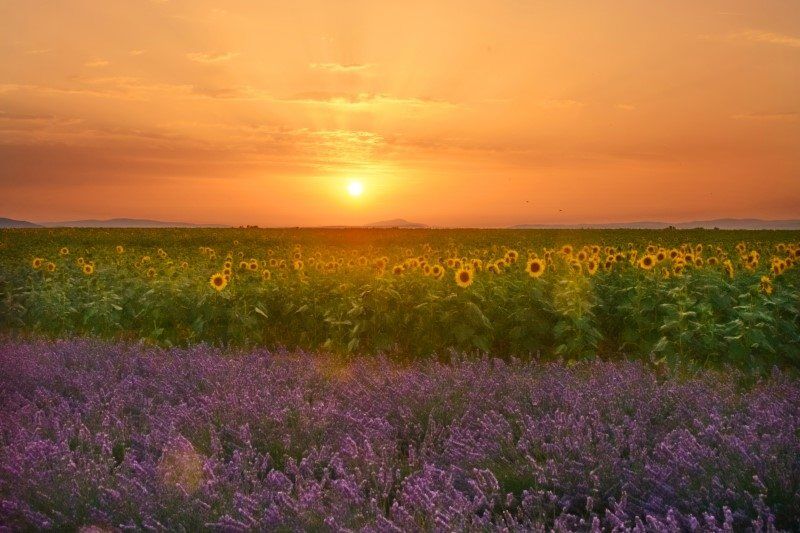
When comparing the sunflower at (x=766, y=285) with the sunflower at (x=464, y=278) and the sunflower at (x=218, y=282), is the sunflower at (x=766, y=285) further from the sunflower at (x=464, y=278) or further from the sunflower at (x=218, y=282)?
the sunflower at (x=218, y=282)

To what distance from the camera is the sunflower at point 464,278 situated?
7332 millimetres

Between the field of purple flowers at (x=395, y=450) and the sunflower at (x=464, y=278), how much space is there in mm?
2219

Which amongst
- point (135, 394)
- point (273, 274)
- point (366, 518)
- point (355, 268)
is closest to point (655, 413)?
point (366, 518)

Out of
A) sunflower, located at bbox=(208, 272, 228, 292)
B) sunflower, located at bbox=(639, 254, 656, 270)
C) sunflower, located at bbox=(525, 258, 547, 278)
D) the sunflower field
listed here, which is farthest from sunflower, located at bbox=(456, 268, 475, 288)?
sunflower, located at bbox=(208, 272, 228, 292)

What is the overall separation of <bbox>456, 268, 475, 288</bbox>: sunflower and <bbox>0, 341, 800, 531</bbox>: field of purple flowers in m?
2.22

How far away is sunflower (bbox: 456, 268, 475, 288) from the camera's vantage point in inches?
289

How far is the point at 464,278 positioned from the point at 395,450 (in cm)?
407

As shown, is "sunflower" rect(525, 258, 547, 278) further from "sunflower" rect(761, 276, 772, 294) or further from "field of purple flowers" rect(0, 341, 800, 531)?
"field of purple flowers" rect(0, 341, 800, 531)

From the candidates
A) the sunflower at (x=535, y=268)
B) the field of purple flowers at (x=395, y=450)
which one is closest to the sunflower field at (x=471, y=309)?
the sunflower at (x=535, y=268)

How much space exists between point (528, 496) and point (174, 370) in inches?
121

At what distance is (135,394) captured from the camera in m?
4.54

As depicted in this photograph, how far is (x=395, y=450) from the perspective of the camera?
11.4ft

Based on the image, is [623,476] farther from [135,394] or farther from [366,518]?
[135,394]

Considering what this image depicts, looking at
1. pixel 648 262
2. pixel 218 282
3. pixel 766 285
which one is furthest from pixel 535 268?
pixel 218 282
